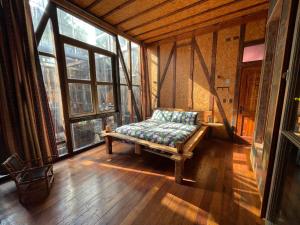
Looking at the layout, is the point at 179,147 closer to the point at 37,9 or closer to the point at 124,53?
the point at 37,9

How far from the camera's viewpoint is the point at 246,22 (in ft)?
10.8

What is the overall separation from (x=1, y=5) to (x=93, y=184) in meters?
2.92

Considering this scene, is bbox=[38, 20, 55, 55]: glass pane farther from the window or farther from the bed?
the bed

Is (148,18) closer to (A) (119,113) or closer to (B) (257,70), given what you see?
(A) (119,113)

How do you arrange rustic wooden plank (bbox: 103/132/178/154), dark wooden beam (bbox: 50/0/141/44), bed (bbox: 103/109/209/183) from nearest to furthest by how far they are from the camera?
bed (bbox: 103/109/209/183), rustic wooden plank (bbox: 103/132/178/154), dark wooden beam (bbox: 50/0/141/44)

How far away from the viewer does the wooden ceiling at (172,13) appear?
2744mm

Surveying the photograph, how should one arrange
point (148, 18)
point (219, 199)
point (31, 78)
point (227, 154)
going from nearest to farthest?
point (219, 199), point (31, 78), point (227, 154), point (148, 18)

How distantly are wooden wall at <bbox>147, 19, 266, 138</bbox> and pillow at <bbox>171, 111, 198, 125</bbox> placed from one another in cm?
73

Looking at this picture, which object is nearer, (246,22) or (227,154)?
(227,154)

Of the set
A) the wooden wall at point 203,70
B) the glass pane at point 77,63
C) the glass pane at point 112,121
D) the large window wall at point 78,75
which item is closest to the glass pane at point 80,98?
the large window wall at point 78,75

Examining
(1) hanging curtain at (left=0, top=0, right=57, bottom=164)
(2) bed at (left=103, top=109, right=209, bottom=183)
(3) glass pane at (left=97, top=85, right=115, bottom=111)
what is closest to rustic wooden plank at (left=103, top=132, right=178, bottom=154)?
(2) bed at (left=103, top=109, right=209, bottom=183)

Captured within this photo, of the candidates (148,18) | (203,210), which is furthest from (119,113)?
(203,210)

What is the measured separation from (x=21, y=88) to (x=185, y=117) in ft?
11.3

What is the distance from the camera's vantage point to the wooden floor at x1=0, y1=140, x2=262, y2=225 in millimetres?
1496
